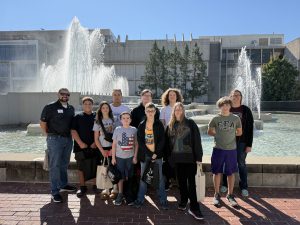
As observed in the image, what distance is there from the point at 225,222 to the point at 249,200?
3.46ft

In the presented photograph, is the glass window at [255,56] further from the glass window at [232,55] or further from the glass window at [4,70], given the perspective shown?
the glass window at [4,70]

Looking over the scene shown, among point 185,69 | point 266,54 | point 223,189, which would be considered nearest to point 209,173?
point 223,189

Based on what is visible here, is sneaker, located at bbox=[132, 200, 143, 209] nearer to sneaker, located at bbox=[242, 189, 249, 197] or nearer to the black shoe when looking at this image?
the black shoe

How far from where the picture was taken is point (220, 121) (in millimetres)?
5113

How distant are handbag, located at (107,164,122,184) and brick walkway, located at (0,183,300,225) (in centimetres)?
40

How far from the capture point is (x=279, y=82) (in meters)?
41.6

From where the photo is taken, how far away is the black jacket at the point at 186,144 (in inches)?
183

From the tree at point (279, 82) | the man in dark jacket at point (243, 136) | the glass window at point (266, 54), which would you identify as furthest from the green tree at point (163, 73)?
the man in dark jacket at point (243, 136)

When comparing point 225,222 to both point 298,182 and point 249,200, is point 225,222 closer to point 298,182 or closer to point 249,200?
point 249,200

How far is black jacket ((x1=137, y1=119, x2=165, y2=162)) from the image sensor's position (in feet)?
15.8

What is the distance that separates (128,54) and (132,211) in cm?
5620

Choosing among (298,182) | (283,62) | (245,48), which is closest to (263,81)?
(283,62)

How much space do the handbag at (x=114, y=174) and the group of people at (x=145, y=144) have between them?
6cm

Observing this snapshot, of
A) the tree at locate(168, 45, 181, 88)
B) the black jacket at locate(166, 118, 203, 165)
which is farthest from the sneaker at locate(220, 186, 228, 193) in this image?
the tree at locate(168, 45, 181, 88)
